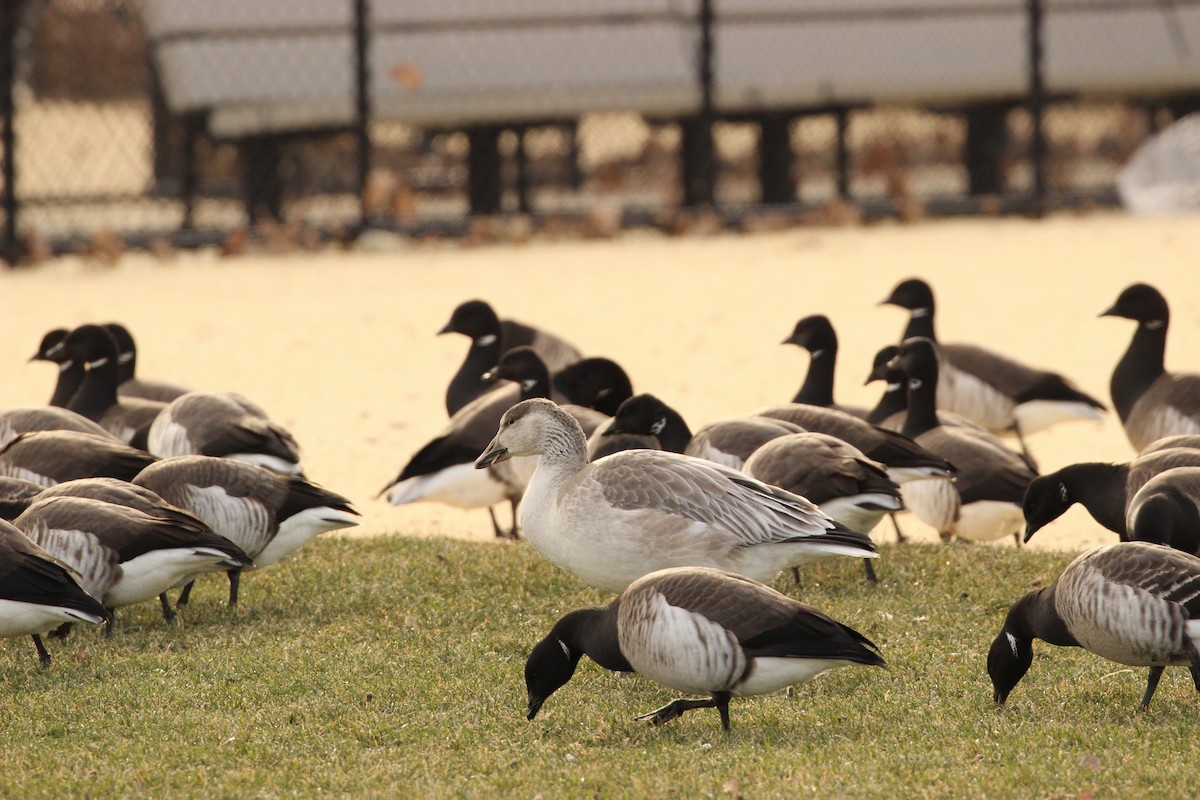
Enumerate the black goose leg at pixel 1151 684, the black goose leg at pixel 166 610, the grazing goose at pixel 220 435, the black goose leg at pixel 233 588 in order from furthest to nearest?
the grazing goose at pixel 220 435, the black goose leg at pixel 233 588, the black goose leg at pixel 166 610, the black goose leg at pixel 1151 684

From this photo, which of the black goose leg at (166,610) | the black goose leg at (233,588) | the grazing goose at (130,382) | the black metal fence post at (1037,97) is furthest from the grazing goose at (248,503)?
the black metal fence post at (1037,97)

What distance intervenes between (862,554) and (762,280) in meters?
9.81

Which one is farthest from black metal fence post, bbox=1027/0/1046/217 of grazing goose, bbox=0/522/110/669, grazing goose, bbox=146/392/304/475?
grazing goose, bbox=0/522/110/669

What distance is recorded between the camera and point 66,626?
6504 millimetres

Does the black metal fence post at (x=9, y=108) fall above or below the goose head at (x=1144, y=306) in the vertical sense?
above

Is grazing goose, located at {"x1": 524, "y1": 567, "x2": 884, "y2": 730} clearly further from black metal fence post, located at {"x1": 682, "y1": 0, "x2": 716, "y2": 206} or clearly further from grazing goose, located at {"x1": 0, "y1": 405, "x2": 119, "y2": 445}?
black metal fence post, located at {"x1": 682, "y1": 0, "x2": 716, "y2": 206}

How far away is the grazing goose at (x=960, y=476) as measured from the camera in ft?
25.6

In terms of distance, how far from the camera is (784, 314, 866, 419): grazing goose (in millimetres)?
8953

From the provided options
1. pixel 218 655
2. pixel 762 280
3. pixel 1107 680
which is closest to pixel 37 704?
pixel 218 655

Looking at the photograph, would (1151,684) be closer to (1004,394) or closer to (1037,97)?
(1004,394)

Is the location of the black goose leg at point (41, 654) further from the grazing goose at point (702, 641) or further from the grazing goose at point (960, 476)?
the grazing goose at point (960, 476)

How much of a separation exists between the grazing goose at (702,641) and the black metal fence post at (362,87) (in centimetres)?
1337

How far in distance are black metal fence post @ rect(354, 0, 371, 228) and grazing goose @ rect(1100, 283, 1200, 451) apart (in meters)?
10.6

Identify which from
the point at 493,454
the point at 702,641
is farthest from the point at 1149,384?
the point at 702,641
